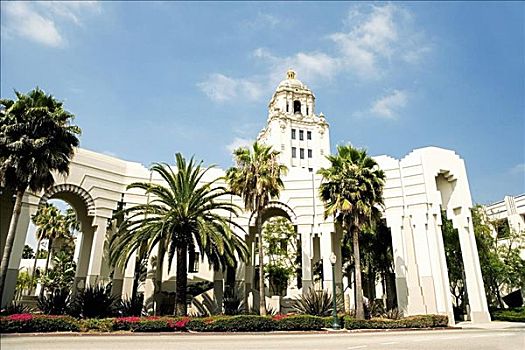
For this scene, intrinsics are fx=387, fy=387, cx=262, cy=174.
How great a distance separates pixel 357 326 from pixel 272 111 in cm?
5239

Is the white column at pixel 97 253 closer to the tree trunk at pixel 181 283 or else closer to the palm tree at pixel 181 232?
the palm tree at pixel 181 232

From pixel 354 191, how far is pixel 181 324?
1291 cm

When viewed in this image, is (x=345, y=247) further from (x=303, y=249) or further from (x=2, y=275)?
(x=2, y=275)

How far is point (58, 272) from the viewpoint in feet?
160

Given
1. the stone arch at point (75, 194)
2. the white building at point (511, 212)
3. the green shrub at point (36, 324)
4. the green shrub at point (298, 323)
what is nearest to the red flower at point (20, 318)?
the green shrub at point (36, 324)

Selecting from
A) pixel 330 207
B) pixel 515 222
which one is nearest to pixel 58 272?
pixel 330 207

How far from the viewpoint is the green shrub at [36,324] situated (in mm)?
17031

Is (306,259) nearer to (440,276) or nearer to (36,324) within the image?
(440,276)

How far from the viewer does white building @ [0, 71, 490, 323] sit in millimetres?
27297

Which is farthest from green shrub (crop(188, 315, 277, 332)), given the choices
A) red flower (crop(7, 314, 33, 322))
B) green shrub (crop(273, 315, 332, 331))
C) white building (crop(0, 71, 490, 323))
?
white building (crop(0, 71, 490, 323))

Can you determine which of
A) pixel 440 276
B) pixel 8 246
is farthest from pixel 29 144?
pixel 440 276

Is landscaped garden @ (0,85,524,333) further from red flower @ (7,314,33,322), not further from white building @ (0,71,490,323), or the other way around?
white building @ (0,71,490,323)

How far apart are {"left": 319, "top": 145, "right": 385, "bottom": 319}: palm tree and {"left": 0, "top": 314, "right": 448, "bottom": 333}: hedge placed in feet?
7.96

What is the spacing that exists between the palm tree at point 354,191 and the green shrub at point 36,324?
51.6ft
